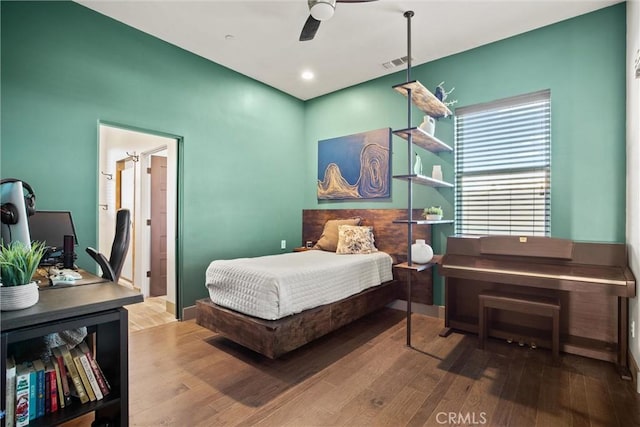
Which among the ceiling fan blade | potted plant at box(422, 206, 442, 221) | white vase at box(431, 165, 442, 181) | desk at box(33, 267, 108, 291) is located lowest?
desk at box(33, 267, 108, 291)

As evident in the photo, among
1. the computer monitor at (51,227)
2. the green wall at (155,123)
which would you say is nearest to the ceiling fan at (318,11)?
the green wall at (155,123)

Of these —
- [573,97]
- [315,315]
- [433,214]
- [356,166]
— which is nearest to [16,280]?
[315,315]

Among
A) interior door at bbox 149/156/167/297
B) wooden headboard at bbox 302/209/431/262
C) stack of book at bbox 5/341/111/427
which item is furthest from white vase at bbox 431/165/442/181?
interior door at bbox 149/156/167/297

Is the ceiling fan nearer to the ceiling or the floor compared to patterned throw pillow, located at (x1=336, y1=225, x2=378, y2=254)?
nearer to the ceiling

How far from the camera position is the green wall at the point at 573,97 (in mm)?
2672

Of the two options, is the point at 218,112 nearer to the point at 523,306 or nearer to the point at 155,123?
the point at 155,123

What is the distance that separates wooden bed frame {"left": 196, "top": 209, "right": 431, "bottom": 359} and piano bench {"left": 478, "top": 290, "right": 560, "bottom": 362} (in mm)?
1046

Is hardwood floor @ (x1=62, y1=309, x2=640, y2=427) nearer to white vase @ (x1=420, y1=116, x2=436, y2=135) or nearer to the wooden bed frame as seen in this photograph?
the wooden bed frame

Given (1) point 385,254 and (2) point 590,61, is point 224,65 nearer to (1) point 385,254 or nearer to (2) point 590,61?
(1) point 385,254

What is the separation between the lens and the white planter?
3.68ft

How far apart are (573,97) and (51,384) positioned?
4.19 meters

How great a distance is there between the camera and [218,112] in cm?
386

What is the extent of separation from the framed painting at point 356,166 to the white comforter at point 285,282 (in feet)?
3.82

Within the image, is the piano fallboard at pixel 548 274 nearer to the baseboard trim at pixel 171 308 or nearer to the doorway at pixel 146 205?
the baseboard trim at pixel 171 308
